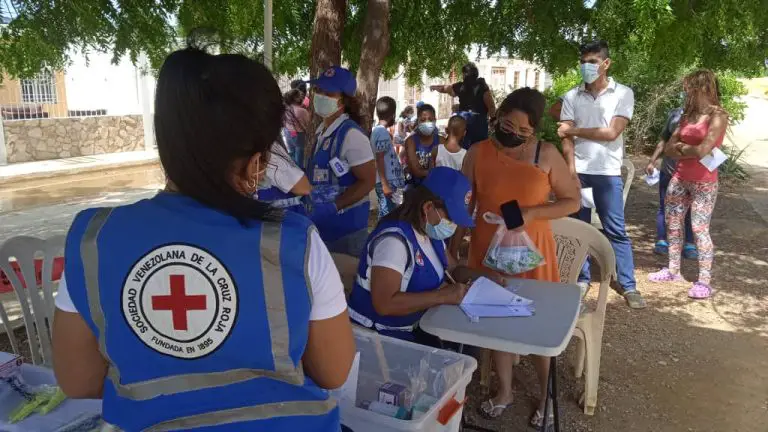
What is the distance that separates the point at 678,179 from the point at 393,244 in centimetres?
368

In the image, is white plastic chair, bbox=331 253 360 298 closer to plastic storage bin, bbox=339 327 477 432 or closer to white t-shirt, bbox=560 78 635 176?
plastic storage bin, bbox=339 327 477 432

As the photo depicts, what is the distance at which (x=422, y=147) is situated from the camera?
20.7 ft

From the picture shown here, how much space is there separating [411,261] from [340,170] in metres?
0.96

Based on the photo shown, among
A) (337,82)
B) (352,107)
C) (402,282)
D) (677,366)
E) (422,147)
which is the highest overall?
(337,82)

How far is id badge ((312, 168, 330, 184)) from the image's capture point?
3.26m

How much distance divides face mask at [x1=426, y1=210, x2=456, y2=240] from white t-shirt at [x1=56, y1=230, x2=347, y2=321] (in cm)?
133

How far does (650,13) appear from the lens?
3838mm

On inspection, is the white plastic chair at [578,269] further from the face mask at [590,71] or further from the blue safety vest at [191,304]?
the blue safety vest at [191,304]

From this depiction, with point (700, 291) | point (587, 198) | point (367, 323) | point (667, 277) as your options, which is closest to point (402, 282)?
point (367, 323)

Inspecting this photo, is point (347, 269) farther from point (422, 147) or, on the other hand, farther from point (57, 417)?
point (422, 147)

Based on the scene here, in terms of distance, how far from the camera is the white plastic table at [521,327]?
2100 mm

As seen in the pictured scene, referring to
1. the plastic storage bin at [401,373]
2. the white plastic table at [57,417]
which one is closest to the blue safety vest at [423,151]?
the plastic storage bin at [401,373]

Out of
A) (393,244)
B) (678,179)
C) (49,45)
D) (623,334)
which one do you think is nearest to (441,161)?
(678,179)

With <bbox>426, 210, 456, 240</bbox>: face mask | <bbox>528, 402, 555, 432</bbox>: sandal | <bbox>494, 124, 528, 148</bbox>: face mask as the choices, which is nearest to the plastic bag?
<bbox>494, 124, 528, 148</bbox>: face mask
